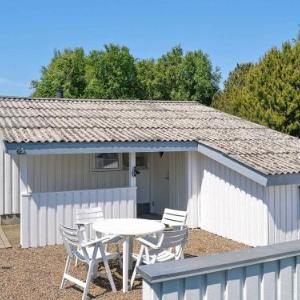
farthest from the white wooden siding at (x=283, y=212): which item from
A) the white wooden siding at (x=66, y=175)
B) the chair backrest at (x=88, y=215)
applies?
the white wooden siding at (x=66, y=175)

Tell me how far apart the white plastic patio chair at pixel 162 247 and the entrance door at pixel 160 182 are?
653cm

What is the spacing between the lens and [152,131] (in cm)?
1238

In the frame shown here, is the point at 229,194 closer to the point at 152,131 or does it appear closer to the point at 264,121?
the point at 152,131

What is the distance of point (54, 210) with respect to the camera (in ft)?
34.5

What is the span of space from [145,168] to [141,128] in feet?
9.44

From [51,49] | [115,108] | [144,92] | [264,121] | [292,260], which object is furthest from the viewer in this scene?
[51,49]

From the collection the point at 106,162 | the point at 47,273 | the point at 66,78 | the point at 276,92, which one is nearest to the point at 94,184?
the point at 106,162

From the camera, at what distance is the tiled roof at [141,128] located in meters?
10.7

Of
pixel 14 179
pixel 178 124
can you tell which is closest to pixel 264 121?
pixel 178 124

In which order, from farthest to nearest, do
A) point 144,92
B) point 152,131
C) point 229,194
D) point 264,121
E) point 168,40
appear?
point 168,40
point 144,92
point 264,121
point 152,131
point 229,194

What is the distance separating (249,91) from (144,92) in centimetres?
1664

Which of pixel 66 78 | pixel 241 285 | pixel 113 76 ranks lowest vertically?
pixel 241 285

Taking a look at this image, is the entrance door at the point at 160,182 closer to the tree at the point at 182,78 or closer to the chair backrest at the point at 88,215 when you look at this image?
the chair backrest at the point at 88,215

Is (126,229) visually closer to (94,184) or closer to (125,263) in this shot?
(125,263)
